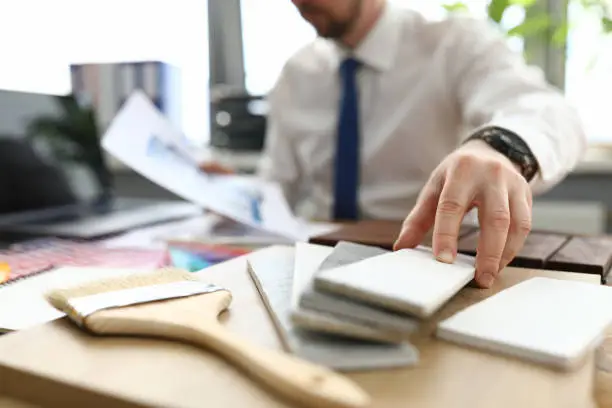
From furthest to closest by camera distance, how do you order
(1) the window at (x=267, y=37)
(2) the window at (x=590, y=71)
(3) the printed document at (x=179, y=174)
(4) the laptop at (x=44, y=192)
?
1. (1) the window at (x=267, y=37)
2. (2) the window at (x=590, y=71)
3. (4) the laptop at (x=44, y=192)
4. (3) the printed document at (x=179, y=174)

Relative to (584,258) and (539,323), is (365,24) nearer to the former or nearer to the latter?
(584,258)

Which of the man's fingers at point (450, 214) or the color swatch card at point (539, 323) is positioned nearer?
the color swatch card at point (539, 323)

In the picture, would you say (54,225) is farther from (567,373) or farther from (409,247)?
(567,373)

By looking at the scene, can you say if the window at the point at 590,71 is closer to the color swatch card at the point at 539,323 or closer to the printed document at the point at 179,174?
the printed document at the point at 179,174

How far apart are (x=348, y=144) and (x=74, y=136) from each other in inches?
23.9

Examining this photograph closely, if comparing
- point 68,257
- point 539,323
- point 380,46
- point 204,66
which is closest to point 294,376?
point 539,323

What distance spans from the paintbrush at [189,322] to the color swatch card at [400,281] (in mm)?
67

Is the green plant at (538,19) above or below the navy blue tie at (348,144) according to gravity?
above

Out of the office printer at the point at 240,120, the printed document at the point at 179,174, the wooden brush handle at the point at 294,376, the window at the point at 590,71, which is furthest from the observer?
the office printer at the point at 240,120

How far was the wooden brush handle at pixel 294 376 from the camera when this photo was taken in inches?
10.7

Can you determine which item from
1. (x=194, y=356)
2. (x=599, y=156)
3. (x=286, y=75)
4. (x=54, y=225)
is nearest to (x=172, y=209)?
(x=54, y=225)

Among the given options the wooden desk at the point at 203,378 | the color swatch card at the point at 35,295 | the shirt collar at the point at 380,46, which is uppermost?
the shirt collar at the point at 380,46

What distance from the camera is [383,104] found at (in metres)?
1.30

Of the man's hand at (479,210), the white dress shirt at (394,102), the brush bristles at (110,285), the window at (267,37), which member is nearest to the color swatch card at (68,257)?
the brush bristles at (110,285)
